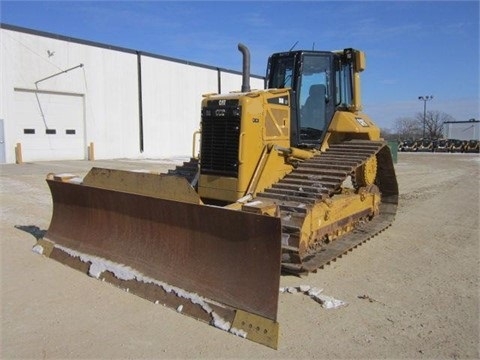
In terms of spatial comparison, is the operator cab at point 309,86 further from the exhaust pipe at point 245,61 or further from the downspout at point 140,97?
the downspout at point 140,97

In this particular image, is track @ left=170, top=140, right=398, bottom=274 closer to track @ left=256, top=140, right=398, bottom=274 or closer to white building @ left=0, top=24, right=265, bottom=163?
track @ left=256, top=140, right=398, bottom=274

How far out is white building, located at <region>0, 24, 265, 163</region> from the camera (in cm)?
1931

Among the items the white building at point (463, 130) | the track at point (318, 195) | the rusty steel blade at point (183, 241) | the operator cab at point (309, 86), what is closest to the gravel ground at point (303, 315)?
the track at point (318, 195)

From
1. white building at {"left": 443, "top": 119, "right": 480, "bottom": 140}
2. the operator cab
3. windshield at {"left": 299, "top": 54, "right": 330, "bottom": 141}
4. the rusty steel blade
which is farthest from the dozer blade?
white building at {"left": 443, "top": 119, "right": 480, "bottom": 140}

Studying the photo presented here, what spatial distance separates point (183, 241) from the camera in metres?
4.80

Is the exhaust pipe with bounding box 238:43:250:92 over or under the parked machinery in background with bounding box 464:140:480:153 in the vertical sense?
over

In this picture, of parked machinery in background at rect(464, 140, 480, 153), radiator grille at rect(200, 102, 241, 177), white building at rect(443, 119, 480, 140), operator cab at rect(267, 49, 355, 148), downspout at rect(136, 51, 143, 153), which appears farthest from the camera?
white building at rect(443, 119, 480, 140)

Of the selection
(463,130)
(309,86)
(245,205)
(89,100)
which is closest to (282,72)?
(309,86)

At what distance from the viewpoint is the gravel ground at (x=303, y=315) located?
3.53 m

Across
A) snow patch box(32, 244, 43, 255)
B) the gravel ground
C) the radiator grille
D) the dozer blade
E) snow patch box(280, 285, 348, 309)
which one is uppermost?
the radiator grille

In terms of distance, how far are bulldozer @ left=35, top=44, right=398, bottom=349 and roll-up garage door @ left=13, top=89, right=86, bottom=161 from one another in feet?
48.8

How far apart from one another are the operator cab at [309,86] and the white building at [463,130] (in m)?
50.8

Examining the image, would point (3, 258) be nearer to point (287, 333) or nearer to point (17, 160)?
point (287, 333)

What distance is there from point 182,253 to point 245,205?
97cm
